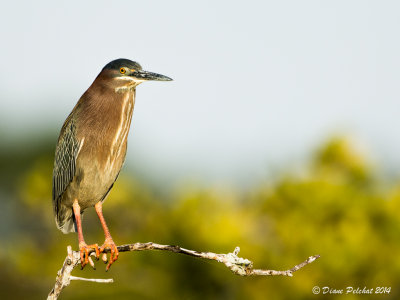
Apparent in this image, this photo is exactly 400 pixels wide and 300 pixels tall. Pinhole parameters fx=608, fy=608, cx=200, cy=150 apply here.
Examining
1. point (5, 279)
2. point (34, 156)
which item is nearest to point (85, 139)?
point (5, 279)

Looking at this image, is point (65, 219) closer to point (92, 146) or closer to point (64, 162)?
point (64, 162)

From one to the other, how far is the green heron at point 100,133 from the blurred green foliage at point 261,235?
10.8 metres

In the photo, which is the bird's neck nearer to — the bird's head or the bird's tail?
the bird's head

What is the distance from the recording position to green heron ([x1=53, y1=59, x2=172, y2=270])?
5.95m

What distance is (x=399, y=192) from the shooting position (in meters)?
16.8

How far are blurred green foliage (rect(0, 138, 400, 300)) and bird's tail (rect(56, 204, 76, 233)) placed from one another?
33.6 ft

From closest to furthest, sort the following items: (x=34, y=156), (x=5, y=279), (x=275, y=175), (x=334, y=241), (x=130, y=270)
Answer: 1. (x=334, y=241)
2. (x=275, y=175)
3. (x=130, y=270)
4. (x=5, y=279)
5. (x=34, y=156)

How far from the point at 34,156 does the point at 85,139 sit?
44.1 meters

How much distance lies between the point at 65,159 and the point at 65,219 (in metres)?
0.83

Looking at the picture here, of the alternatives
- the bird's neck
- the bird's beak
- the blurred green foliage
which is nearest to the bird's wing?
the bird's neck

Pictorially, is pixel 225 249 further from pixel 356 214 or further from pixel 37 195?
pixel 37 195

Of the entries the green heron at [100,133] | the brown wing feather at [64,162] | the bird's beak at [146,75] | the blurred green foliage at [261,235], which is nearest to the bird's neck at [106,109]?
the green heron at [100,133]

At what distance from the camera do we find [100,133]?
19.8ft

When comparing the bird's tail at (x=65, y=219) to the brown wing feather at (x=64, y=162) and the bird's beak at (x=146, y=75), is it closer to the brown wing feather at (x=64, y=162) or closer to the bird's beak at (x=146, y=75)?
the brown wing feather at (x=64, y=162)
